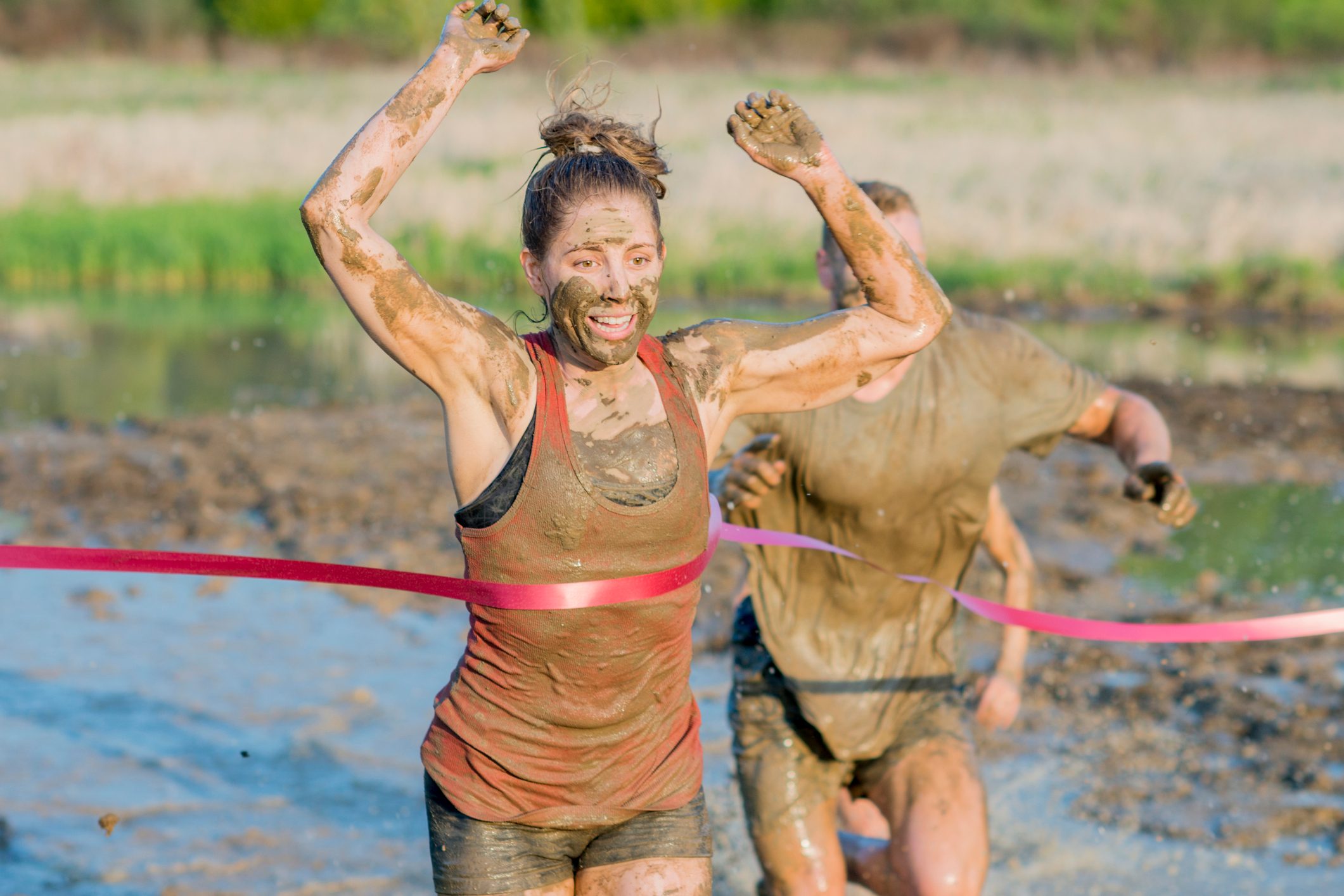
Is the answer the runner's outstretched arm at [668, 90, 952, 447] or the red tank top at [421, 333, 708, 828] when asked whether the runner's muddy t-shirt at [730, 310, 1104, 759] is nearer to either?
the runner's outstretched arm at [668, 90, 952, 447]

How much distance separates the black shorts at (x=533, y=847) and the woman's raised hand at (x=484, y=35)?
1320 millimetres

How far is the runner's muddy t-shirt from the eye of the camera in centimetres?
423

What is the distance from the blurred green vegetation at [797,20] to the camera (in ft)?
156

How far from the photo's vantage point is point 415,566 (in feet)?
27.6

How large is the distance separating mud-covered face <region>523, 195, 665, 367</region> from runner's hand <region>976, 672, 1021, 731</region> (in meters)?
2.12

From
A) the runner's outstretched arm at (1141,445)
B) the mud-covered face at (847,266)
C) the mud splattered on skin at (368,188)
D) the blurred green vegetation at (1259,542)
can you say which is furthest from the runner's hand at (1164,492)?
the blurred green vegetation at (1259,542)

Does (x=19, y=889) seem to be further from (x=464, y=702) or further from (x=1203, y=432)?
(x=1203, y=432)

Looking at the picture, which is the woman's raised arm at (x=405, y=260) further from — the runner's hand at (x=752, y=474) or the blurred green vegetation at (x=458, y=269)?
the blurred green vegetation at (x=458, y=269)

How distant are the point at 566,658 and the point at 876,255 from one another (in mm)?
979

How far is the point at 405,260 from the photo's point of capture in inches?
111

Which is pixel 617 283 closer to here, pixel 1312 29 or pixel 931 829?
pixel 931 829

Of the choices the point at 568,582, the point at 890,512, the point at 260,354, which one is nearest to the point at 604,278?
the point at 568,582

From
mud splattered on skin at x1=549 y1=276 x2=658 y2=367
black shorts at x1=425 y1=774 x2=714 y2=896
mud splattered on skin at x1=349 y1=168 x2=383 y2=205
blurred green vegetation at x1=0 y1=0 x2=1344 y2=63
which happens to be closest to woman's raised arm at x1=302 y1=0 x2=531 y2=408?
mud splattered on skin at x1=349 y1=168 x2=383 y2=205

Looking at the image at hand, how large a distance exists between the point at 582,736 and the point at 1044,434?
1948mm
